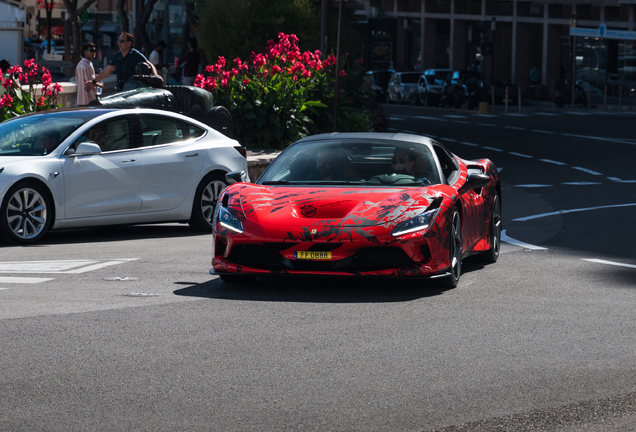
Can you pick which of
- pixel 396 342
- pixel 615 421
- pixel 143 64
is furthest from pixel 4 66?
pixel 615 421

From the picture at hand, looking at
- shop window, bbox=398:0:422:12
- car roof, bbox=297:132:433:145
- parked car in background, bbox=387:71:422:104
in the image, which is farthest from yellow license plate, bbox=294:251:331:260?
shop window, bbox=398:0:422:12

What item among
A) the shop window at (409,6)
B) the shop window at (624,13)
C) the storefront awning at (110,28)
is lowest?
the shop window at (624,13)

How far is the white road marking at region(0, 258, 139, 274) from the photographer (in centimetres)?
947

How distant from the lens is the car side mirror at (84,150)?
37.5ft

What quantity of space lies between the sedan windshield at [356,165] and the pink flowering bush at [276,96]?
929 centimetres

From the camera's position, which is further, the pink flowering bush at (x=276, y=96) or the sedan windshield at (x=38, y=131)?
the pink flowering bush at (x=276, y=96)

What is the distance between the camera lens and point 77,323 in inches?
278

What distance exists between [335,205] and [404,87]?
1838 inches

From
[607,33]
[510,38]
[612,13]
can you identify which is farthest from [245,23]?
[510,38]

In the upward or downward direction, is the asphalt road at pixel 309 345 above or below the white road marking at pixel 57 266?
above

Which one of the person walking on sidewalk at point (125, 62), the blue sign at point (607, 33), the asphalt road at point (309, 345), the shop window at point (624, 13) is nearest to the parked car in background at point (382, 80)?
the blue sign at point (607, 33)

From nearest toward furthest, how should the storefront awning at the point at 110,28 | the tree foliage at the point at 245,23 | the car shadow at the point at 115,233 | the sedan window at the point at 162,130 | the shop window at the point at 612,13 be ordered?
the car shadow at the point at 115,233, the sedan window at the point at 162,130, the tree foliage at the point at 245,23, the shop window at the point at 612,13, the storefront awning at the point at 110,28

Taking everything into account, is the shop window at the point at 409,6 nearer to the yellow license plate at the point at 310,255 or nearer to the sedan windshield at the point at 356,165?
the sedan windshield at the point at 356,165

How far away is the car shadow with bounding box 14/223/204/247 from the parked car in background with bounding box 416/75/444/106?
38677 mm
